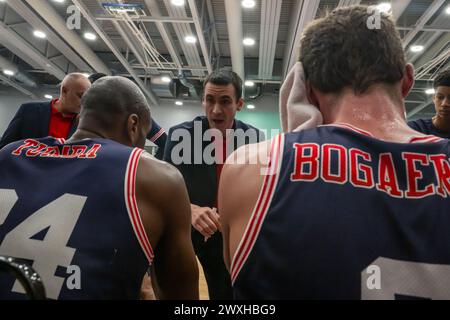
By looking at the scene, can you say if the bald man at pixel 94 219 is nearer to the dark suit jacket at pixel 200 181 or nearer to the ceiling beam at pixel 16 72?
the dark suit jacket at pixel 200 181

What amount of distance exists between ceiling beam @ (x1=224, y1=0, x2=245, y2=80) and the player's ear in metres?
4.18

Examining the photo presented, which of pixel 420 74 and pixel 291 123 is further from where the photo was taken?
pixel 420 74

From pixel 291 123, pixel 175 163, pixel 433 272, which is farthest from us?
pixel 175 163

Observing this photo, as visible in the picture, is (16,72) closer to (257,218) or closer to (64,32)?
(64,32)

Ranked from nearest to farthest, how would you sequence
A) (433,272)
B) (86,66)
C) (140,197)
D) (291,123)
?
(433,272)
(291,123)
(140,197)
(86,66)

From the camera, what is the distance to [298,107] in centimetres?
98

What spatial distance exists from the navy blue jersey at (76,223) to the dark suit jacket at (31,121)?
1471mm

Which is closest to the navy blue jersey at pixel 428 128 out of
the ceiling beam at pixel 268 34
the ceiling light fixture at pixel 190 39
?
the ceiling beam at pixel 268 34

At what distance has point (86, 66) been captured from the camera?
339 inches

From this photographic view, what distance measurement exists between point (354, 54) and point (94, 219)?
896mm

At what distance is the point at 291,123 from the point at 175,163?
1.42 meters

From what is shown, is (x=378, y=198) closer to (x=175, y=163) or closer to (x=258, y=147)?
(x=258, y=147)

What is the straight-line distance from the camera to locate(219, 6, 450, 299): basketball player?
2.29ft

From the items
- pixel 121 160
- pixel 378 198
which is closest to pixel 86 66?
pixel 121 160
